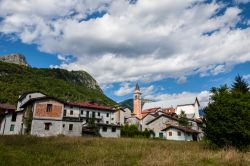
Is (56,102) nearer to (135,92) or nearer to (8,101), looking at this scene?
(8,101)

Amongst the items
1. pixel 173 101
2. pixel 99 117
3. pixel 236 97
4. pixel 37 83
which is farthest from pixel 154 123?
pixel 37 83

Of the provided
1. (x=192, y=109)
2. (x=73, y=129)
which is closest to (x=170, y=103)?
(x=192, y=109)

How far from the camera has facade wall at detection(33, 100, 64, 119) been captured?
46.2 metres

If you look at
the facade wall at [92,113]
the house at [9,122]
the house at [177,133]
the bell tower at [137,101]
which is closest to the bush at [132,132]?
the house at [177,133]

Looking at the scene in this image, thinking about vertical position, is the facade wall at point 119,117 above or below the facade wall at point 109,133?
above

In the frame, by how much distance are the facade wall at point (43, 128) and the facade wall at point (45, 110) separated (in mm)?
992

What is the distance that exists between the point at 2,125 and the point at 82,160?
4626 cm

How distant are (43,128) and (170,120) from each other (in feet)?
123

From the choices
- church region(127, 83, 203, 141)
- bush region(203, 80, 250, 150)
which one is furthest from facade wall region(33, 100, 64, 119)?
bush region(203, 80, 250, 150)

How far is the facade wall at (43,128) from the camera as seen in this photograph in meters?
45.2

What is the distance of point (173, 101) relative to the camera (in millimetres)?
102812

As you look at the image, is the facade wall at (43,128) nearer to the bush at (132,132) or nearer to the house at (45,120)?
the house at (45,120)

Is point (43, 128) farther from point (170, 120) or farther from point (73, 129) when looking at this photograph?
point (170, 120)

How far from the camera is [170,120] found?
69.2 meters
